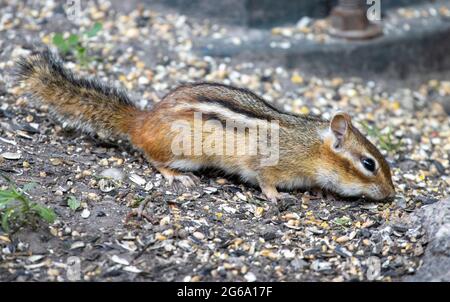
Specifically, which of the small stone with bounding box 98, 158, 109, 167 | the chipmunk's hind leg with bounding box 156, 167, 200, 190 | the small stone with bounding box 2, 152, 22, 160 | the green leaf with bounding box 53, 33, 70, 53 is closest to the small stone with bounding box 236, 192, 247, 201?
the chipmunk's hind leg with bounding box 156, 167, 200, 190

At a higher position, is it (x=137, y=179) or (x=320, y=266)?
(x=137, y=179)

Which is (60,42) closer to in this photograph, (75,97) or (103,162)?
(75,97)

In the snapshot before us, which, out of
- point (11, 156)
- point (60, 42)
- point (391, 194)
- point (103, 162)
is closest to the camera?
point (11, 156)

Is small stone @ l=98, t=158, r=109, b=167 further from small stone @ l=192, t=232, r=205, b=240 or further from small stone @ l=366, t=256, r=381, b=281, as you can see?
small stone @ l=366, t=256, r=381, b=281

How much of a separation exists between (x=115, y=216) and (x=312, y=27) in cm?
394

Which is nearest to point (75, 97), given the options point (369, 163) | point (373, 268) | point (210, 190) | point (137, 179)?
point (137, 179)

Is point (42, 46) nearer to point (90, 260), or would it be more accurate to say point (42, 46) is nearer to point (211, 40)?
point (211, 40)

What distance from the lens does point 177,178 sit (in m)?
5.66

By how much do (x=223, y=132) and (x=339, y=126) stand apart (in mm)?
859

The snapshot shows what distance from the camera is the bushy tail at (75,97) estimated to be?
5.79 m

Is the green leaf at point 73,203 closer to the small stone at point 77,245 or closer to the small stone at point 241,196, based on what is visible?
the small stone at point 77,245

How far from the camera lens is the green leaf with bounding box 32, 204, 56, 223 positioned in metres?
4.59

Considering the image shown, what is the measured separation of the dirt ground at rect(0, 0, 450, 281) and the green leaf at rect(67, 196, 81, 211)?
27 mm

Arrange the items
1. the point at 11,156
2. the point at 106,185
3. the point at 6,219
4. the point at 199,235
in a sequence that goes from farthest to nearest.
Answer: the point at 11,156 → the point at 106,185 → the point at 199,235 → the point at 6,219
